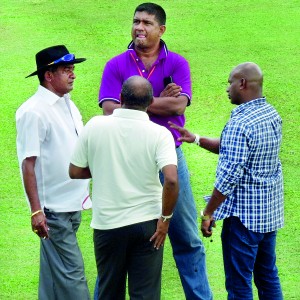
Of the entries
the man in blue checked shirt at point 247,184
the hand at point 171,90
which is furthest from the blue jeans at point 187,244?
the man in blue checked shirt at point 247,184

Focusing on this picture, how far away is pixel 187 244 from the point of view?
6.53 m

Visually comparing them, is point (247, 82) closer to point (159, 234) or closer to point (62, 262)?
point (159, 234)

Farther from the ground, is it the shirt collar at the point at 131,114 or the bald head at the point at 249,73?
the bald head at the point at 249,73

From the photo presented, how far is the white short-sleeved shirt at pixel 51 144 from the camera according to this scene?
601 cm

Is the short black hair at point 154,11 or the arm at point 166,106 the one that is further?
the short black hair at point 154,11


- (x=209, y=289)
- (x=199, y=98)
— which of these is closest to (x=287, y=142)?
(x=199, y=98)

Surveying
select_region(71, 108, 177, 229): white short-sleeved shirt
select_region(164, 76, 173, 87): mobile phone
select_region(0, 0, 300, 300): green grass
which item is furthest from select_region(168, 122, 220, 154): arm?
select_region(0, 0, 300, 300): green grass

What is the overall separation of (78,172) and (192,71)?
5645 mm

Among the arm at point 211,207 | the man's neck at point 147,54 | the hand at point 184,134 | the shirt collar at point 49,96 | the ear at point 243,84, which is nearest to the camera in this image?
the arm at point 211,207

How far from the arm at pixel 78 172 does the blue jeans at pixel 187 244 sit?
3.12 feet

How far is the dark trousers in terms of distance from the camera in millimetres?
5559

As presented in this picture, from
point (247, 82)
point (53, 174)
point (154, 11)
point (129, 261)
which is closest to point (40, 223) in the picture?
point (53, 174)

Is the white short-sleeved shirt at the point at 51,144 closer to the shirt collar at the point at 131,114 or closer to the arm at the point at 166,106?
the arm at the point at 166,106

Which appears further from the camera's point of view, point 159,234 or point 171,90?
point 171,90
